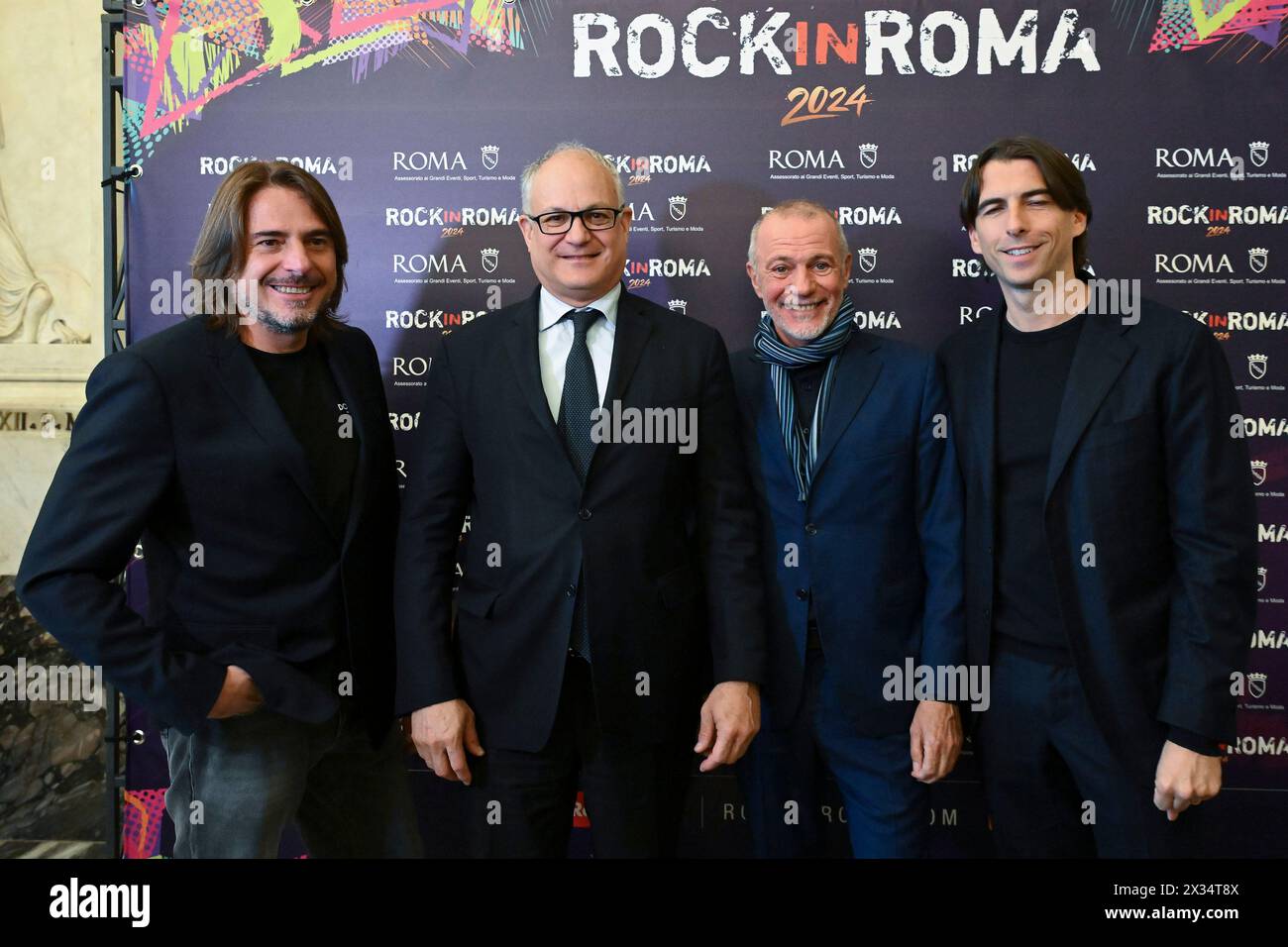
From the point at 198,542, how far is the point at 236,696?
15.3 inches

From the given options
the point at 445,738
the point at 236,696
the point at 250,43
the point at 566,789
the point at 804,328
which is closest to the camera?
the point at 236,696

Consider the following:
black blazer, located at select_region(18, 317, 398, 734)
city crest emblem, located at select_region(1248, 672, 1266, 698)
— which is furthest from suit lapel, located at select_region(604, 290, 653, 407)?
city crest emblem, located at select_region(1248, 672, 1266, 698)

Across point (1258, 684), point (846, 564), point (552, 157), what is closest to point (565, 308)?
point (552, 157)

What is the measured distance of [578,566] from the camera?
7.38 feet

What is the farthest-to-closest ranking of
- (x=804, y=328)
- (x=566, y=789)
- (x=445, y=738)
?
(x=804, y=328), (x=566, y=789), (x=445, y=738)

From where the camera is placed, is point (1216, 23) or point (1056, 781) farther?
point (1216, 23)

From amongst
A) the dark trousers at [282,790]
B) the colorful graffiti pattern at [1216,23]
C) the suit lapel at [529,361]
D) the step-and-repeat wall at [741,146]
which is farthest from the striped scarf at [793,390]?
the colorful graffiti pattern at [1216,23]

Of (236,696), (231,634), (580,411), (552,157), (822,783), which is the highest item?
(552,157)

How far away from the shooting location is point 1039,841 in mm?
2359

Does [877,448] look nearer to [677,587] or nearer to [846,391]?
[846,391]

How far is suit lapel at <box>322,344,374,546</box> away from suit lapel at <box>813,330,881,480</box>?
120 cm

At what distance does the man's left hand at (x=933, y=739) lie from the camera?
2.31 meters

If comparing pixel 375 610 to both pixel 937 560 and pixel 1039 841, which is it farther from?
pixel 1039 841
